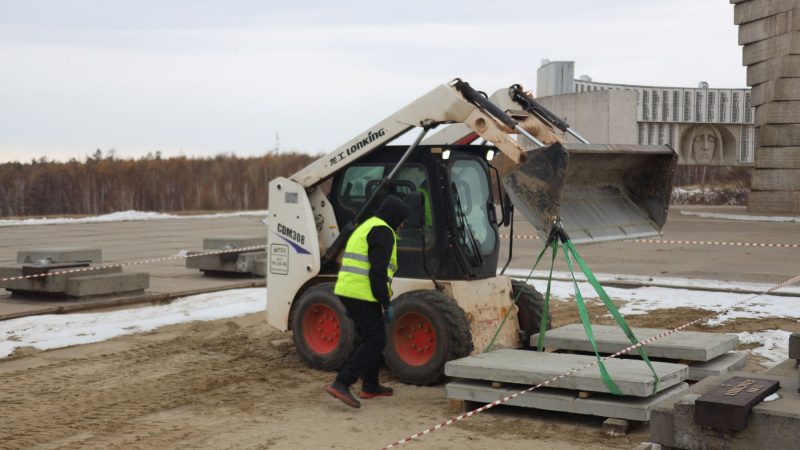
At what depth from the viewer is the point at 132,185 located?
45.8m

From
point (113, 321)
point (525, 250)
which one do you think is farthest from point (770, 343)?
point (525, 250)

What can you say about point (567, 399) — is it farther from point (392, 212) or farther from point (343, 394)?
point (392, 212)

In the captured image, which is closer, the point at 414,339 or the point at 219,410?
the point at 219,410

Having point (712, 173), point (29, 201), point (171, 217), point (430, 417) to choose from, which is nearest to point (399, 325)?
point (430, 417)

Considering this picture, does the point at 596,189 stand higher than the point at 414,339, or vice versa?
the point at 596,189

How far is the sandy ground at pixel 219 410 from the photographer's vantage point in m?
7.13

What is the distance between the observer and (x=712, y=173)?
56.8 meters

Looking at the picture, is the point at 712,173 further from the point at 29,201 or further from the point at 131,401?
the point at 131,401

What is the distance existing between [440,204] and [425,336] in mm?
1253

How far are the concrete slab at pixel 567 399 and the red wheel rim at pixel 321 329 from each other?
5.97 feet

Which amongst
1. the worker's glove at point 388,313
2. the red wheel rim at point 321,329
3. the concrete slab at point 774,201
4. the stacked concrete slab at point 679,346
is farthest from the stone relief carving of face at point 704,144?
the worker's glove at point 388,313

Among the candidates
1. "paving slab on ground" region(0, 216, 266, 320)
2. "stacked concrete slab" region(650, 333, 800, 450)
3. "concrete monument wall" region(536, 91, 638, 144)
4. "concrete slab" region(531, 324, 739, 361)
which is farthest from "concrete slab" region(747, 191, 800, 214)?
"stacked concrete slab" region(650, 333, 800, 450)

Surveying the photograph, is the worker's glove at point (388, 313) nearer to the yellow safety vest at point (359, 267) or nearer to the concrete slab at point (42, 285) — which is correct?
the yellow safety vest at point (359, 267)

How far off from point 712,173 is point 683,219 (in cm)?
2549
